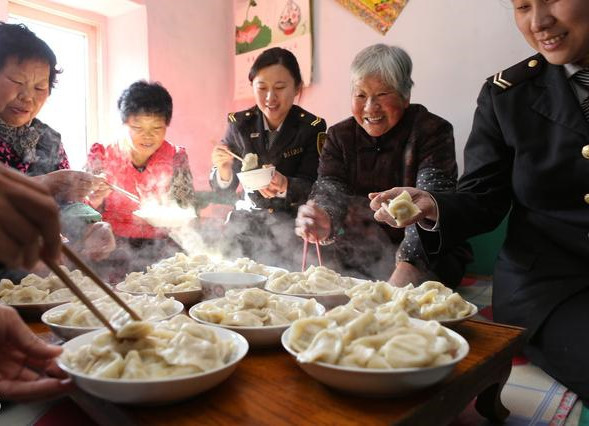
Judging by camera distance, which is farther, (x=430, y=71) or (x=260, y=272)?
(x=430, y=71)

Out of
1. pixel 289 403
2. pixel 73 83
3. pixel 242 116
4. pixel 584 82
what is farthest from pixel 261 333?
pixel 73 83

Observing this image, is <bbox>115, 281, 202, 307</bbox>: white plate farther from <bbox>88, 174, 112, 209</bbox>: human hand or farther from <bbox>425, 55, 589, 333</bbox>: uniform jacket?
<bbox>88, 174, 112, 209</bbox>: human hand

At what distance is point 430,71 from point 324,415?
11.9ft

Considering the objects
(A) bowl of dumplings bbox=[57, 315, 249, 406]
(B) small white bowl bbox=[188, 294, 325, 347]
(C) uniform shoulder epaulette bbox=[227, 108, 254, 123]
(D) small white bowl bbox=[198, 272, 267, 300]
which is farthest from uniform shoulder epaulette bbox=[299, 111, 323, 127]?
(A) bowl of dumplings bbox=[57, 315, 249, 406]

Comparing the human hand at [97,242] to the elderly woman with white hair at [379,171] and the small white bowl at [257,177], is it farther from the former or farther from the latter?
the elderly woman with white hair at [379,171]

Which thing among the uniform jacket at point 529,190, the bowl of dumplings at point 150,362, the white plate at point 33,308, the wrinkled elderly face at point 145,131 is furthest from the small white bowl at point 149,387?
the wrinkled elderly face at point 145,131

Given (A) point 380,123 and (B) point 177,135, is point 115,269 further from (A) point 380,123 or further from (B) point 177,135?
(B) point 177,135

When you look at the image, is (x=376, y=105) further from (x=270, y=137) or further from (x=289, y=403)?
(x=289, y=403)

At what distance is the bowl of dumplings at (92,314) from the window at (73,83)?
11.9ft

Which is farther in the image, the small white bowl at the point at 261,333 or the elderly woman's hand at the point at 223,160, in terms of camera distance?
the elderly woman's hand at the point at 223,160

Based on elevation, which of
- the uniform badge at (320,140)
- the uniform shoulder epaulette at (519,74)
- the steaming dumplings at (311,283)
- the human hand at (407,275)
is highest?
the uniform shoulder epaulette at (519,74)

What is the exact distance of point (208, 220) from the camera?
4.49 meters

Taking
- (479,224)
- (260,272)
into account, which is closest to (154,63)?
(260,272)

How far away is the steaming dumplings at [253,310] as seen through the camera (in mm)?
1354
